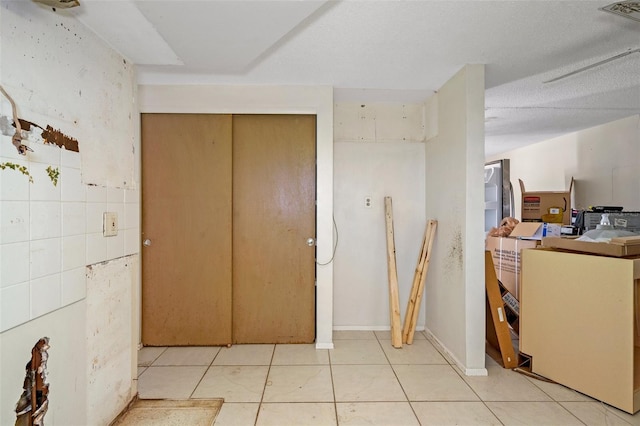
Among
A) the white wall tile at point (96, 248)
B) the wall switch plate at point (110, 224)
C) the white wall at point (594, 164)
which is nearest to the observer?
the white wall tile at point (96, 248)

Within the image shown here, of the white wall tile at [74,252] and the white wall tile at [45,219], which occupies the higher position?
the white wall tile at [45,219]

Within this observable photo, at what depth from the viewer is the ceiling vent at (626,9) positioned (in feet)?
5.43

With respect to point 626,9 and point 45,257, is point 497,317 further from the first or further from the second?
point 45,257

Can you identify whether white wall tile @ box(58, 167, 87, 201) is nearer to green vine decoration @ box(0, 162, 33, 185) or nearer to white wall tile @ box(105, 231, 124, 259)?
green vine decoration @ box(0, 162, 33, 185)

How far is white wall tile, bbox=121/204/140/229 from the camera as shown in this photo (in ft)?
6.46

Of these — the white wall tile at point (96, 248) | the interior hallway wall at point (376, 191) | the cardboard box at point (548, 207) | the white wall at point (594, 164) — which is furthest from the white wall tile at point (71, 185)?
the white wall at point (594, 164)

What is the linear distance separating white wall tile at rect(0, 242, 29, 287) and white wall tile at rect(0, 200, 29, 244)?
3cm

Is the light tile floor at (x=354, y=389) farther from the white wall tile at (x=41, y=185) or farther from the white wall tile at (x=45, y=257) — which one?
the white wall tile at (x=41, y=185)

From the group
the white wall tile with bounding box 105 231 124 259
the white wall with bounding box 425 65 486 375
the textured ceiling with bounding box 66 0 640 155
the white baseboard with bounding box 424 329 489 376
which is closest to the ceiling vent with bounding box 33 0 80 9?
the textured ceiling with bounding box 66 0 640 155

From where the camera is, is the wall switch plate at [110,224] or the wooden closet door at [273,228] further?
the wooden closet door at [273,228]

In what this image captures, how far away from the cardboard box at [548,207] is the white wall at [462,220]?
6.95 ft

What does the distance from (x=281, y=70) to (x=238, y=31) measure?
70 cm

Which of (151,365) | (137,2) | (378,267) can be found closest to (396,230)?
(378,267)

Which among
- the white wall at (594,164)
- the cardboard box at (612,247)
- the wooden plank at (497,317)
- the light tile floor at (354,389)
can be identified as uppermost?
the white wall at (594,164)
